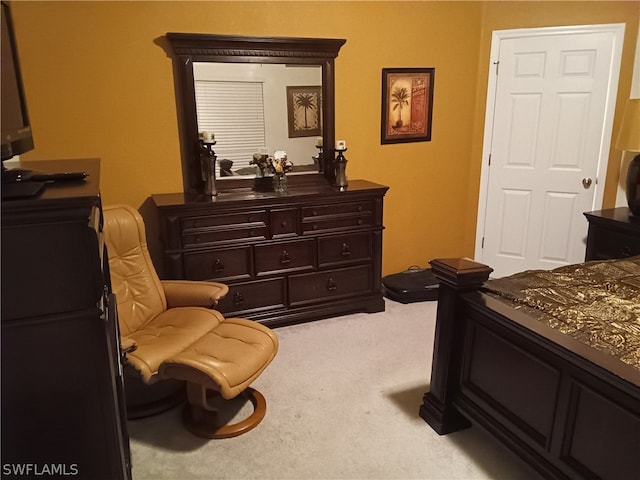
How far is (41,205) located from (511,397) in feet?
6.20

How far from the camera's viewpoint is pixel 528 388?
1.97 meters

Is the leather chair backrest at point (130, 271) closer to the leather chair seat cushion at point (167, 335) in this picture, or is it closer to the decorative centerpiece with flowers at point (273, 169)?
the leather chair seat cushion at point (167, 335)

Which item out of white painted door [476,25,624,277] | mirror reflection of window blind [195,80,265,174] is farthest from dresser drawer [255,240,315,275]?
white painted door [476,25,624,277]

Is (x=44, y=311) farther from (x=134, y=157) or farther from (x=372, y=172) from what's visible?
(x=372, y=172)

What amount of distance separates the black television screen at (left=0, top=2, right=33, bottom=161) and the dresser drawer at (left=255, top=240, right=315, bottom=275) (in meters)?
1.97

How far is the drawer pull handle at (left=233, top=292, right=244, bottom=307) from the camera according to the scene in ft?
11.0

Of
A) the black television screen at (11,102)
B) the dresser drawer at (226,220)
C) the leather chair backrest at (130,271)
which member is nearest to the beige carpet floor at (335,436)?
the leather chair backrest at (130,271)

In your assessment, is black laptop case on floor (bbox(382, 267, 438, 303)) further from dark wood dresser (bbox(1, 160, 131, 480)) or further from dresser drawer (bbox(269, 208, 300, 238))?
dark wood dresser (bbox(1, 160, 131, 480))

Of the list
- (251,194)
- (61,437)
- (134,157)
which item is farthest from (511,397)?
(134,157)

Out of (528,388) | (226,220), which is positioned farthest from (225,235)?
(528,388)

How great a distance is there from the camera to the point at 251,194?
343cm

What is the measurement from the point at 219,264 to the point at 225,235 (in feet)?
0.66

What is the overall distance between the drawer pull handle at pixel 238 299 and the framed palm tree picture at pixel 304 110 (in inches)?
48.7

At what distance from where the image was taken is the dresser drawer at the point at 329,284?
3.54 meters
